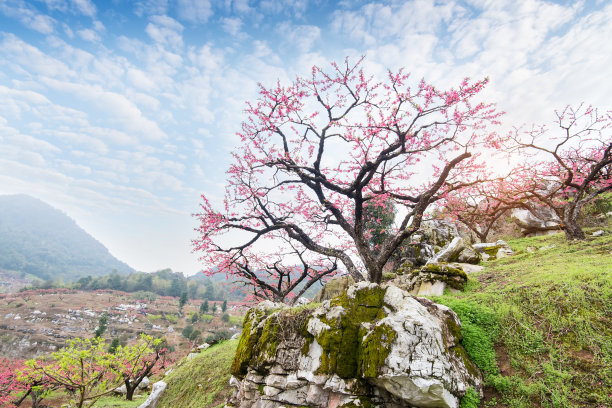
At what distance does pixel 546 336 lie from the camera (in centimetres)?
484

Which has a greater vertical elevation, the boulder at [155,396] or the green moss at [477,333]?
the green moss at [477,333]

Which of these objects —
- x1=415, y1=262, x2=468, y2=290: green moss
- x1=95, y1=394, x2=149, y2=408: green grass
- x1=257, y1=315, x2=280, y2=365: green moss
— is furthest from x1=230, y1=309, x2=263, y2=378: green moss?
x1=95, y1=394, x2=149, y2=408: green grass

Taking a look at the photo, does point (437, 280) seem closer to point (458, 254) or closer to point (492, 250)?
point (458, 254)

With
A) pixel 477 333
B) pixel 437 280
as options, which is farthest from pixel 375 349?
pixel 437 280

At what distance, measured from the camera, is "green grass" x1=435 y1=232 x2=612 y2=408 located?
399 centimetres

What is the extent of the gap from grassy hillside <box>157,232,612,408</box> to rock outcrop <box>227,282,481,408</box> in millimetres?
514

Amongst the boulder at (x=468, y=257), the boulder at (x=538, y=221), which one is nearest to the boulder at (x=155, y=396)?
the boulder at (x=468, y=257)

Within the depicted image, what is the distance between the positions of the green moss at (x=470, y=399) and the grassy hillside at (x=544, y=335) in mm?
16

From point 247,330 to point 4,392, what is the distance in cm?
2128

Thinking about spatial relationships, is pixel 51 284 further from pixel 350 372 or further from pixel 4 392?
pixel 350 372

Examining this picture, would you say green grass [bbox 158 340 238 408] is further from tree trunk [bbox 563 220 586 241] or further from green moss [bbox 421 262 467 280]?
tree trunk [bbox 563 220 586 241]

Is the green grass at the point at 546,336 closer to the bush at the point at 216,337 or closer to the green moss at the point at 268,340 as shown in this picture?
the green moss at the point at 268,340

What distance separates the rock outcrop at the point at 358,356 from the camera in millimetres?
4164

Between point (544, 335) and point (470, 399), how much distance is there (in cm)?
212
